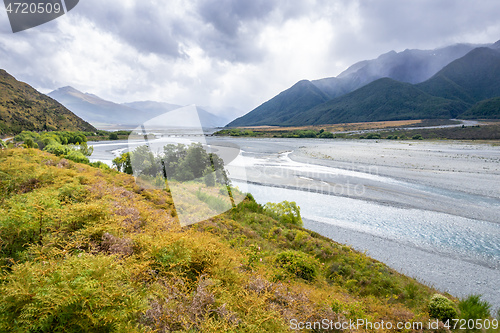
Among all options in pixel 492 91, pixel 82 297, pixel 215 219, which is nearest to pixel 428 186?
pixel 215 219

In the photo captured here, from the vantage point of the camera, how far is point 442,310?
531cm

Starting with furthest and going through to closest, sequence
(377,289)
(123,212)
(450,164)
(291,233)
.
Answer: (450,164), (291,233), (377,289), (123,212)

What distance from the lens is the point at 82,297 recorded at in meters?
2.15

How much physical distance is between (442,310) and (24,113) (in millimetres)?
106535

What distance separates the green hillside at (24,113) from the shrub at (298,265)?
73.6 m

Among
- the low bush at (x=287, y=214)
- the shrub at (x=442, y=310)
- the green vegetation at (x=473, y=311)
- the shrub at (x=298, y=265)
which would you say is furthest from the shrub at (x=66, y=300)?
the low bush at (x=287, y=214)

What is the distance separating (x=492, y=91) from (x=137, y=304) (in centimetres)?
27906

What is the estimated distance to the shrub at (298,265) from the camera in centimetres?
599

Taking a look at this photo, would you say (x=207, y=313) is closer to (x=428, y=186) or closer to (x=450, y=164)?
(x=428, y=186)

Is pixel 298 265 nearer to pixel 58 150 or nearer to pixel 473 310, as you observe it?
pixel 473 310

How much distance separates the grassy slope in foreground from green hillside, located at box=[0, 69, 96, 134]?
71941 millimetres
